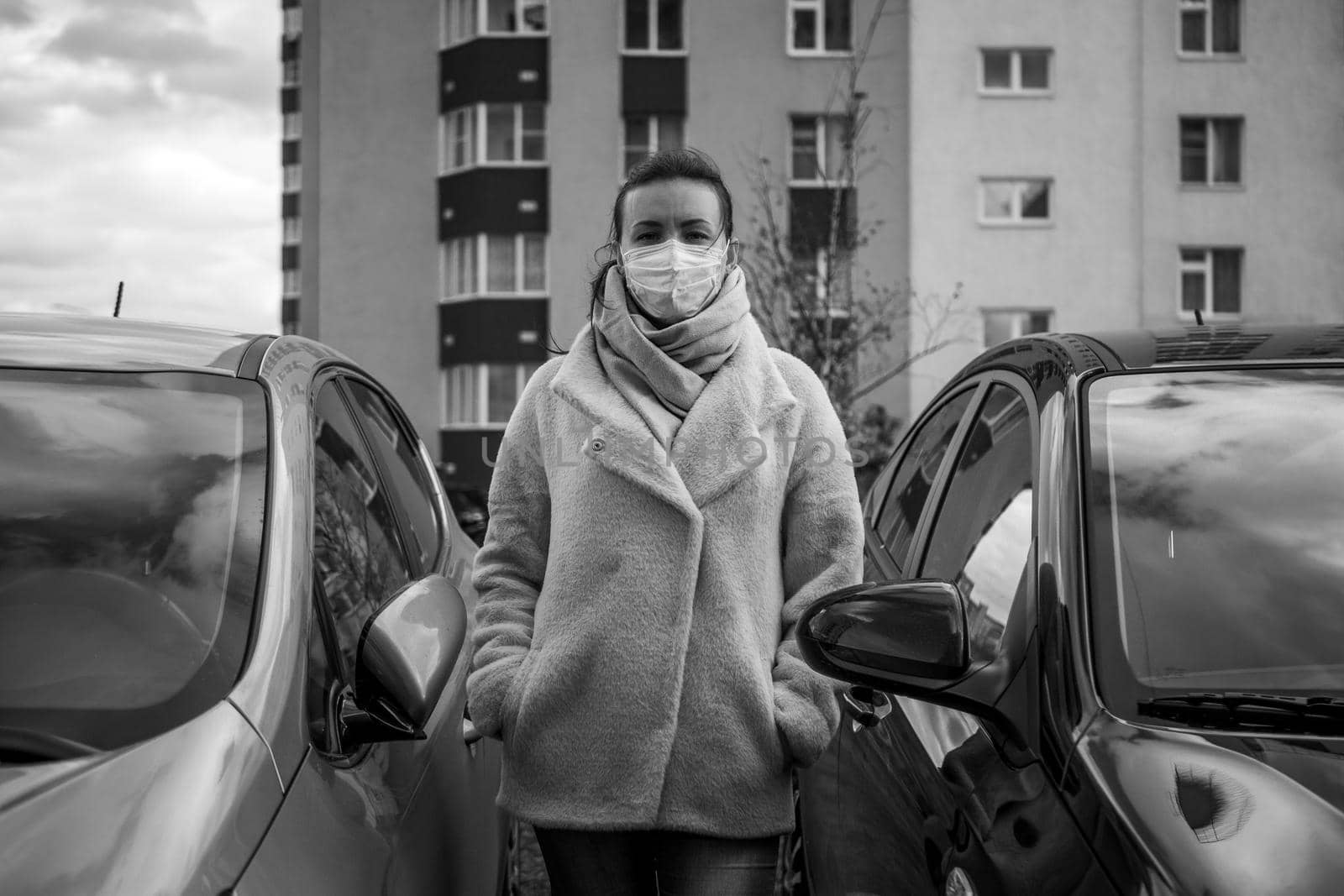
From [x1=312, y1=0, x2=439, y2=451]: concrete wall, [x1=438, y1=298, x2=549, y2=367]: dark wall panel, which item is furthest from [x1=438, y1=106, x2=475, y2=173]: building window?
[x1=438, y1=298, x2=549, y2=367]: dark wall panel

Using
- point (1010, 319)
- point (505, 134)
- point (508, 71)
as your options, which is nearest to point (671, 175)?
point (1010, 319)

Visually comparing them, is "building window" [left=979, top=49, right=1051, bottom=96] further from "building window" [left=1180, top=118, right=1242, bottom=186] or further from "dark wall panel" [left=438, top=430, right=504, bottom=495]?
"dark wall panel" [left=438, top=430, right=504, bottom=495]

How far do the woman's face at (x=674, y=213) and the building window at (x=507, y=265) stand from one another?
1147 inches

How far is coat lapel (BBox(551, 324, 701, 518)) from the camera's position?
257cm

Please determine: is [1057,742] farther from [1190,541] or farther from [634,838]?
[634,838]

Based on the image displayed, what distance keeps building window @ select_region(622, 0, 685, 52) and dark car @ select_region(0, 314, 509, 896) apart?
2993 centimetres

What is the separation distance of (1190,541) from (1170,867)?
73 centimetres

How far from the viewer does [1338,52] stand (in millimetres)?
31578

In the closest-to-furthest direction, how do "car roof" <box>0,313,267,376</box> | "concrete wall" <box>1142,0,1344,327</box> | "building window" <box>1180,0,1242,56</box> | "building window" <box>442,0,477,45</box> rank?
"car roof" <box>0,313,267,376</box>
"concrete wall" <box>1142,0,1344,327</box>
"building window" <box>1180,0,1242,56</box>
"building window" <box>442,0,477,45</box>

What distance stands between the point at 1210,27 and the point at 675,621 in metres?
32.2

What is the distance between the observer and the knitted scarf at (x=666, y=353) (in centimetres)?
269

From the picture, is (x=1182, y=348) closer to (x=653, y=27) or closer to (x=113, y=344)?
(x=113, y=344)

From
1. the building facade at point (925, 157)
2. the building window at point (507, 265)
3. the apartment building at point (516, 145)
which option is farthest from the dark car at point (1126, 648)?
the building window at point (507, 265)

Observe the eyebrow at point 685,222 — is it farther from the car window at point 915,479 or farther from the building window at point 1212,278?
the building window at point 1212,278
